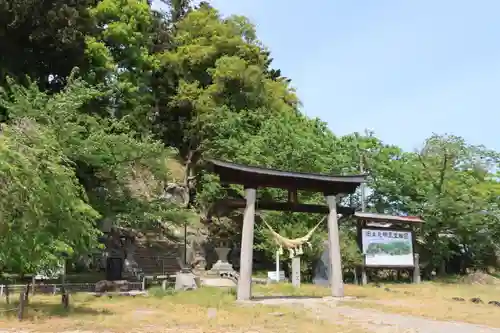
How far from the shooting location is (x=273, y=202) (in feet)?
52.9

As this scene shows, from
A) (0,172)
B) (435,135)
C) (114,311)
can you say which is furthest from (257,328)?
(435,135)

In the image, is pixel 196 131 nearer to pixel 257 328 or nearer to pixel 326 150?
pixel 326 150

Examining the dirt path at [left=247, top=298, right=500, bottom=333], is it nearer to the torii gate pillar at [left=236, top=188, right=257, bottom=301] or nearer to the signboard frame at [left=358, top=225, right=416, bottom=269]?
the torii gate pillar at [left=236, top=188, right=257, bottom=301]

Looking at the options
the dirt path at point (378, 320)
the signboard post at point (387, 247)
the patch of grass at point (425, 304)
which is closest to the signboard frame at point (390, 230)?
the signboard post at point (387, 247)

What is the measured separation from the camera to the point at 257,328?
9719 mm

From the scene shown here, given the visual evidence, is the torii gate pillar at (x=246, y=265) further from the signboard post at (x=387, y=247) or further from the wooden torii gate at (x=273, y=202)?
the signboard post at (x=387, y=247)

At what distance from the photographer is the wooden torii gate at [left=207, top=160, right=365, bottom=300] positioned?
14533 millimetres

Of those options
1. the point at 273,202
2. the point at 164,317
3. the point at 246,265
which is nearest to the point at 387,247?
the point at 273,202

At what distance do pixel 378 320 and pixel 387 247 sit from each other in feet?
47.2

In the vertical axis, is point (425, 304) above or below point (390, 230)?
below

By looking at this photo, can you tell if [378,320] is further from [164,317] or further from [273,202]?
[273,202]

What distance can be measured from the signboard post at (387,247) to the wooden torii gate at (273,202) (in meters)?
7.55

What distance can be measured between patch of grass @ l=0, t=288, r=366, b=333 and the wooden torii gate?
4.88ft

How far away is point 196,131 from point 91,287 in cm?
1675
